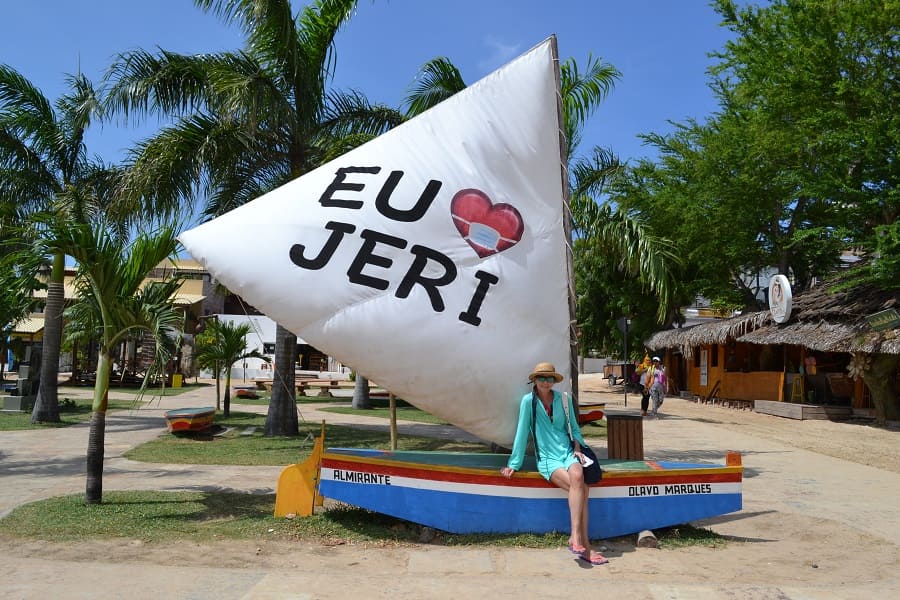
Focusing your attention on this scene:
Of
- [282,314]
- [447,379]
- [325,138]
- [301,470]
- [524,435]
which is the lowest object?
[301,470]

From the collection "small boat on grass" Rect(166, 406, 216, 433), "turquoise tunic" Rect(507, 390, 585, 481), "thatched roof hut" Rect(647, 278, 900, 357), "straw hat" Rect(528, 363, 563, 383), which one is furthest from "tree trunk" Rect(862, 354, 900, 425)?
"small boat on grass" Rect(166, 406, 216, 433)

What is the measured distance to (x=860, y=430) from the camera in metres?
17.9

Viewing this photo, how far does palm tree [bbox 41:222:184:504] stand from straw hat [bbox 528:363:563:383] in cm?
359

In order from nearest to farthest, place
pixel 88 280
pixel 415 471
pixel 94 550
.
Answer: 1. pixel 94 550
2. pixel 415 471
3. pixel 88 280

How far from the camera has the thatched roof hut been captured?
58.0 feet

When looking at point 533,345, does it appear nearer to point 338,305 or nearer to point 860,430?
point 338,305

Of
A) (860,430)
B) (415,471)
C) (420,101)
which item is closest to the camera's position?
A: (415,471)

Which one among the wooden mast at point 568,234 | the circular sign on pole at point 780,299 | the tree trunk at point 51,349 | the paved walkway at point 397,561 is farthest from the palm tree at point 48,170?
the circular sign on pole at point 780,299

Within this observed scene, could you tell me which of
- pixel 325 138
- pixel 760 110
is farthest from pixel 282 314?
pixel 760 110

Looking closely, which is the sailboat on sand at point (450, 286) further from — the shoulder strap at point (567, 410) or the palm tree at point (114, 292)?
the palm tree at point (114, 292)

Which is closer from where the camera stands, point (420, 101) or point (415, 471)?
point (415, 471)

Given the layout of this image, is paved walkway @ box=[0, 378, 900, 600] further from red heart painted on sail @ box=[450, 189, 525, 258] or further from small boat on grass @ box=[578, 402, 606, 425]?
small boat on grass @ box=[578, 402, 606, 425]

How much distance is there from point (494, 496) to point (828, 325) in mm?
16359

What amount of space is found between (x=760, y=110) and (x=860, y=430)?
34.2ft
